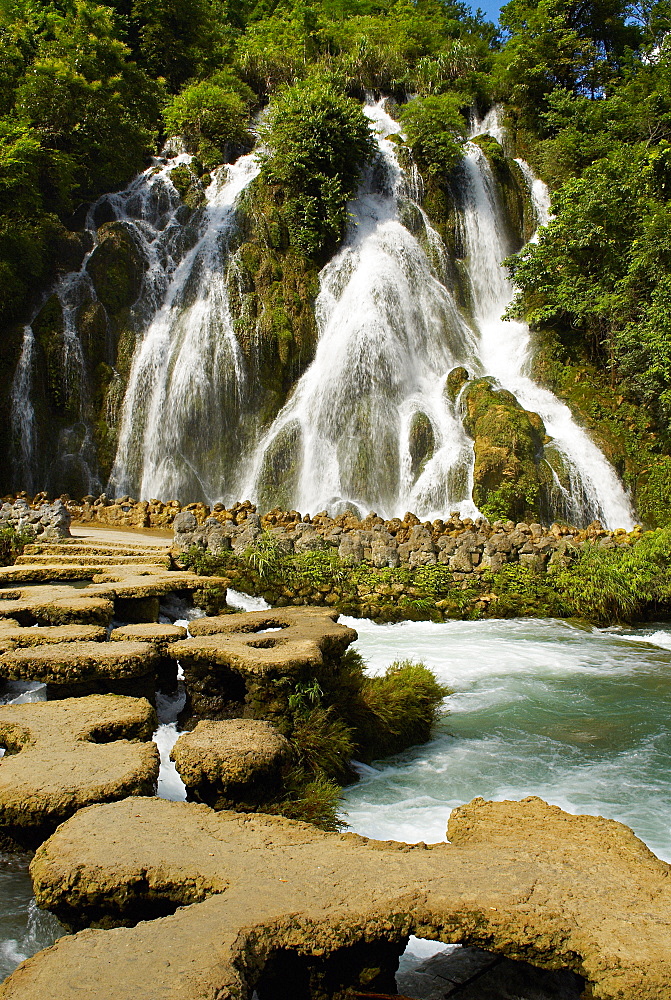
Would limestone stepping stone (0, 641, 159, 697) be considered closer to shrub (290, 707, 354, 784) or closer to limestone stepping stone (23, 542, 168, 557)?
shrub (290, 707, 354, 784)

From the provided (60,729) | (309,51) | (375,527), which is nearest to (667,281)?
(375,527)

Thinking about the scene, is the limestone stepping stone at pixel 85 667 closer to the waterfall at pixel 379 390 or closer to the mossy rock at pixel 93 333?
the waterfall at pixel 379 390

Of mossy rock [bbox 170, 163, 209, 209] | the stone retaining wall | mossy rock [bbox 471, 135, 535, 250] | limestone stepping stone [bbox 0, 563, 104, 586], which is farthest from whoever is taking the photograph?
mossy rock [bbox 471, 135, 535, 250]

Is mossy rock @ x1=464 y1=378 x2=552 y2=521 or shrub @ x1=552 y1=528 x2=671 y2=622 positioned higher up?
mossy rock @ x1=464 y1=378 x2=552 y2=521

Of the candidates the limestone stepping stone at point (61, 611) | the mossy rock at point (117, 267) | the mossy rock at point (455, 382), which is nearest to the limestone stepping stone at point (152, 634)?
the limestone stepping stone at point (61, 611)

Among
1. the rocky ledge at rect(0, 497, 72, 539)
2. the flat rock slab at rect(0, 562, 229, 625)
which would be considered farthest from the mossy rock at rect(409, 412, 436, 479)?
the flat rock slab at rect(0, 562, 229, 625)

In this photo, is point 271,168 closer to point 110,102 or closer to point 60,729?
point 110,102

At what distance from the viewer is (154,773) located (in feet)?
10.8

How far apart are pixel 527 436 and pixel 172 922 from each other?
47.3 feet

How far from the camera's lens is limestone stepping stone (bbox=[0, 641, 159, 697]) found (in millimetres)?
4551

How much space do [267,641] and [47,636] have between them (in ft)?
5.26

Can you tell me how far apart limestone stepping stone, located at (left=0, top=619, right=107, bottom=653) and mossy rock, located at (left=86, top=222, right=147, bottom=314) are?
17.4m

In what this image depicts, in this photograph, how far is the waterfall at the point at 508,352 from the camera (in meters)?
15.3

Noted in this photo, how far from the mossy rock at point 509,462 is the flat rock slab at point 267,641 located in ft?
29.8
